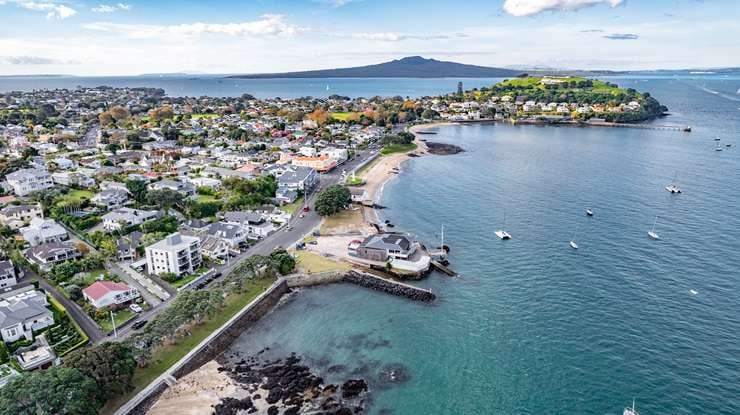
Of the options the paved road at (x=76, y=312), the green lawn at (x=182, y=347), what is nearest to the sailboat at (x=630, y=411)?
the green lawn at (x=182, y=347)

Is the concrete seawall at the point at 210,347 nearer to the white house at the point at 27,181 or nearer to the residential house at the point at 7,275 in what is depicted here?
the residential house at the point at 7,275

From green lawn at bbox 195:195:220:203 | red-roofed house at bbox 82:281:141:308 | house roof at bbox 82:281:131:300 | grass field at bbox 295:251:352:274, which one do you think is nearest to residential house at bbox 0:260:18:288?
red-roofed house at bbox 82:281:141:308

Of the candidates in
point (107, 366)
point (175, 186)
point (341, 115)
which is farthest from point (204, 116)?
point (107, 366)

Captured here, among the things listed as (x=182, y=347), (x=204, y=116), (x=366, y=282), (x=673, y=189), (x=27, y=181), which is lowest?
(x=182, y=347)

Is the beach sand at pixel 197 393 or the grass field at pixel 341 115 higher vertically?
the grass field at pixel 341 115

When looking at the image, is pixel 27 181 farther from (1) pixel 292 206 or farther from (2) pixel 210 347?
(2) pixel 210 347

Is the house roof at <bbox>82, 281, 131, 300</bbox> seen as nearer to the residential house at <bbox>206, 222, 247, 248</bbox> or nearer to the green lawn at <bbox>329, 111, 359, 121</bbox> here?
the residential house at <bbox>206, 222, 247, 248</bbox>
